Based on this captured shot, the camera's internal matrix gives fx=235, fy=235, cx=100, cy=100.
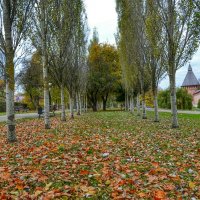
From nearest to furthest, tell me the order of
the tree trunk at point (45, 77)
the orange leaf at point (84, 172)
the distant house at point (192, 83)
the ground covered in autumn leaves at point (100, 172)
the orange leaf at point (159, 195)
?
1. the orange leaf at point (159, 195)
2. the ground covered in autumn leaves at point (100, 172)
3. the orange leaf at point (84, 172)
4. the tree trunk at point (45, 77)
5. the distant house at point (192, 83)

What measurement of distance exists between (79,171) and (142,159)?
1.72 m

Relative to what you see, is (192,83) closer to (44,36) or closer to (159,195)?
(44,36)

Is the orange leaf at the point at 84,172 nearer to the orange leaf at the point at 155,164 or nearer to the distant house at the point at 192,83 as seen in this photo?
the orange leaf at the point at 155,164

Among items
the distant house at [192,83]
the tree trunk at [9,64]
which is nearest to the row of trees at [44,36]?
the tree trunk at [9,64]

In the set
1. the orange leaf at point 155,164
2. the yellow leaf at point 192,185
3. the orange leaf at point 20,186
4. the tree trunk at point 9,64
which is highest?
the tree trunk at point 9,64

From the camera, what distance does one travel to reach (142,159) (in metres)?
5.67

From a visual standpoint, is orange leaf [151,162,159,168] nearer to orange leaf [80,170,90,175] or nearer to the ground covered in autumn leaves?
the ground covered in autumn leaves

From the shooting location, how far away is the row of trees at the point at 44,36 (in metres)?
8.24

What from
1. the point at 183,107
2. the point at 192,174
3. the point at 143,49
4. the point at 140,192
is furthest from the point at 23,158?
the point at 183,107

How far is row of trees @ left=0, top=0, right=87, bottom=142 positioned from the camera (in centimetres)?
824

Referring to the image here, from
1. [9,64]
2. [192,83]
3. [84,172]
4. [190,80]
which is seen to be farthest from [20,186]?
[190,80]

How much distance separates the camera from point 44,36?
41.7 feet

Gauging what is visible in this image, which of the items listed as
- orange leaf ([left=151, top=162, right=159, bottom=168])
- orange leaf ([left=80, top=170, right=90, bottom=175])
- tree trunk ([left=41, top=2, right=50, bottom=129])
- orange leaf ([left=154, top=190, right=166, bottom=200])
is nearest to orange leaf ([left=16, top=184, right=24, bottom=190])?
orange leaf ([left=80, top=170, right=90, bottom=175])

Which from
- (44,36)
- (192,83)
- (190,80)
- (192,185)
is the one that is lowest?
(192,185)
